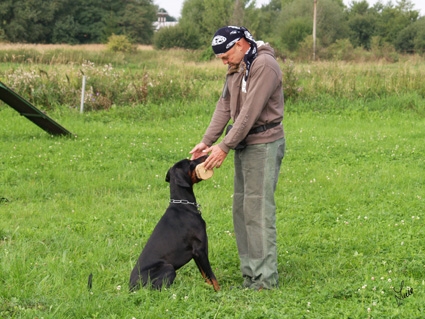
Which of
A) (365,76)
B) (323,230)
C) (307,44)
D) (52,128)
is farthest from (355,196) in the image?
(307,44)

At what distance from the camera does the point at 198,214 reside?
470 cm

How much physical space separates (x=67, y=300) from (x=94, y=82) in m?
11.9

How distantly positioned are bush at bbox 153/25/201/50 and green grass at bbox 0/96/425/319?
4357 cm

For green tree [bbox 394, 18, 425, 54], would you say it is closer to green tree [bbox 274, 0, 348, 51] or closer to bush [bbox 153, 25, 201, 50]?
green tree [bbox 274, 0, 348, 51]

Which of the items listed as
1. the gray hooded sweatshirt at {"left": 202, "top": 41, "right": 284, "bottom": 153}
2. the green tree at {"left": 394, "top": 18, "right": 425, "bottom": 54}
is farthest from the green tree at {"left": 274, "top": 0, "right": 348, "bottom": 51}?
the gray hooded sweatshirt at {"left": 202, "top": 41, "right": 284, "bottom": 153}

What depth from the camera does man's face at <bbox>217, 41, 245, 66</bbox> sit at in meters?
4.55

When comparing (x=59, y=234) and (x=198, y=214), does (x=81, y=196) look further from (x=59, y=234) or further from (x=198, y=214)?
(x=198, y=214)

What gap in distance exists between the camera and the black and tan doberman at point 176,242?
4391mm

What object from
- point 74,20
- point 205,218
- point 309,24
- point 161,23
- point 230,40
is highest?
point 161,23

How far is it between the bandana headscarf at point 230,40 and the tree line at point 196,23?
4914 cm

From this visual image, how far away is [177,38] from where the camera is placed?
183 ft

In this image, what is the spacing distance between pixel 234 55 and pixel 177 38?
52.6 metres

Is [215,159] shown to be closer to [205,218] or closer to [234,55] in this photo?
[234,55]

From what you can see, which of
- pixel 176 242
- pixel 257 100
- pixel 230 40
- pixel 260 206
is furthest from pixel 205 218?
pixel 230 40
